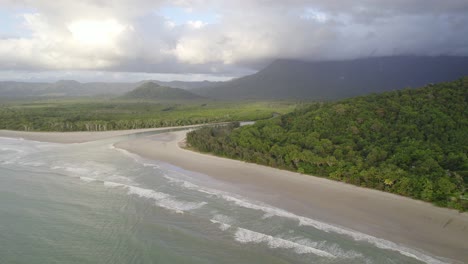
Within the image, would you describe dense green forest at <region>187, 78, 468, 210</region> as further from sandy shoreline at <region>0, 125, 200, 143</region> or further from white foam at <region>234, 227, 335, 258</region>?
sandy shoreline at <region>0, 125, 200, 143</region>

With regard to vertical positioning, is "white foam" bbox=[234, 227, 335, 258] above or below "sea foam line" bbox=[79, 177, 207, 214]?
below

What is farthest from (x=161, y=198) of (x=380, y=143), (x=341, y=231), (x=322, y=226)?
(x=380, y=143)

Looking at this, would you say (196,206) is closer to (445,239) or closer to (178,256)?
(178,256)

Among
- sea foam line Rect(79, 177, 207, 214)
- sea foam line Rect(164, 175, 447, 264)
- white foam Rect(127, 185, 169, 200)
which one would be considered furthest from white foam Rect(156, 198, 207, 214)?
sea foam line Rect(164, 175, 447, 264)

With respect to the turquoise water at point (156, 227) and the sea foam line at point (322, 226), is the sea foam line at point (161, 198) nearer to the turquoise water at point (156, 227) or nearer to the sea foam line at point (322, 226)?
the turquoise water at point (156, 227)

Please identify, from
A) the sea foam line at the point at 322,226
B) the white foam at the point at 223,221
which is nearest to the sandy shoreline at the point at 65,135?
the sea foam line at the point at 322,226

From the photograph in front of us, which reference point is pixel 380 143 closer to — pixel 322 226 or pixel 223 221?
pixel 322 226
